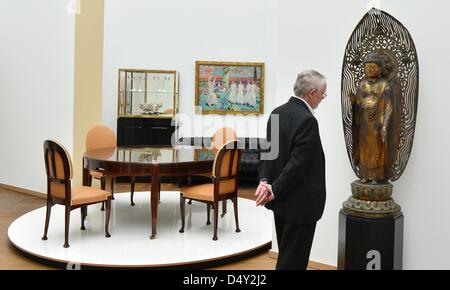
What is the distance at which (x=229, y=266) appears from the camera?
152 inches

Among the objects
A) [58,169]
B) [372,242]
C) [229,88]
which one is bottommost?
[372,242]

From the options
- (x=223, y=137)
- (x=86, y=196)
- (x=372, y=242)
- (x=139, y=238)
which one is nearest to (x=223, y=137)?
(x=223, y=137)

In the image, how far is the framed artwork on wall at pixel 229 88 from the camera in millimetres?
8602

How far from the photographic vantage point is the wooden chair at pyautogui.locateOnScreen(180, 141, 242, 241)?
4.39 m

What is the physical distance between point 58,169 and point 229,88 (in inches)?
196

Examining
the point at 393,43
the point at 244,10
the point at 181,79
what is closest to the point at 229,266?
the point at 393,43

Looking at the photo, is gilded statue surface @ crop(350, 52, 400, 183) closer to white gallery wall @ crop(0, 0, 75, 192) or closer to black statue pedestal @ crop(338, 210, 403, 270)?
black statue pedestal @ crop(338, 210, 403, 270)

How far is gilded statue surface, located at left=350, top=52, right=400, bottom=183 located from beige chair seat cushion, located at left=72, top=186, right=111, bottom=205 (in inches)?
96.9

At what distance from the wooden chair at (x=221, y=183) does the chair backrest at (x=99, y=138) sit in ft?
5.62

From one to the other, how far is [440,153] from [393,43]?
0.89 m

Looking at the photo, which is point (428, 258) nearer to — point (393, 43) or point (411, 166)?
point (411, 166)

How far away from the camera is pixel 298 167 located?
2.37 meters

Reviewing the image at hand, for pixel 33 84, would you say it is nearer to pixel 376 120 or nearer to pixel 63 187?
pixel 63 187

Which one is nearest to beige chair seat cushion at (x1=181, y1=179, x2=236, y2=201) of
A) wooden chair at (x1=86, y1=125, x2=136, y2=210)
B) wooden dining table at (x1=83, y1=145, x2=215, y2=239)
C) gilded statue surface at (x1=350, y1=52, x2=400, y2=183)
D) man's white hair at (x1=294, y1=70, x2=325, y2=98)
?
wooden dining table at (x1=83, y1=145, x2=215, y2=239)
